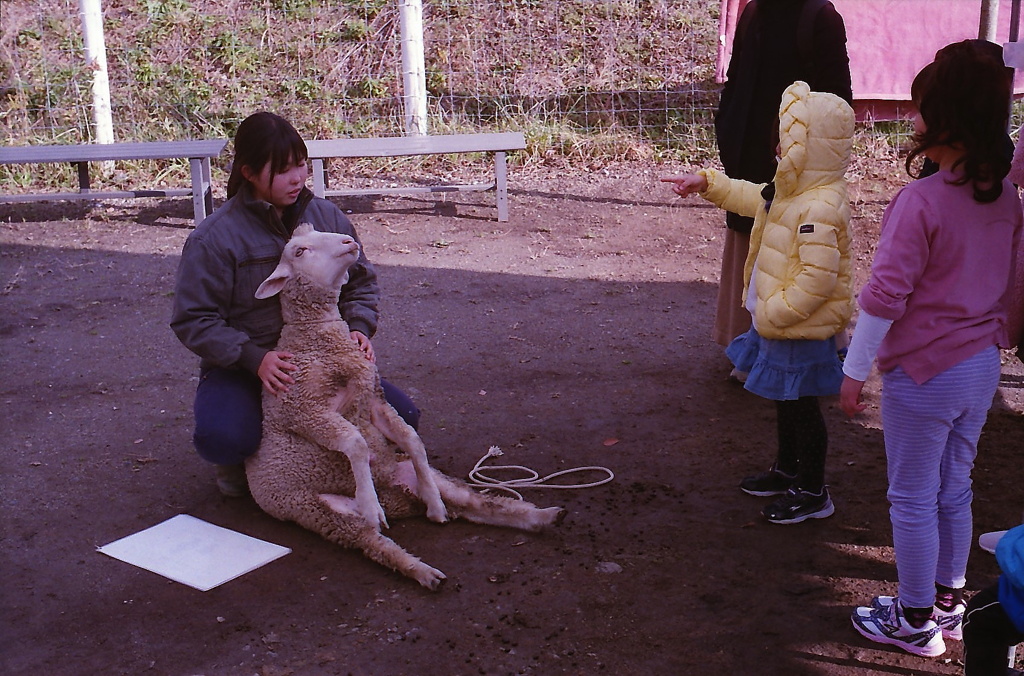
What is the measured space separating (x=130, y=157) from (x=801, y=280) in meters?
6.72

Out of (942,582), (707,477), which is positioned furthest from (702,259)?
(942,582)

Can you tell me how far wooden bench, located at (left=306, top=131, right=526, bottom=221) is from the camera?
879 cm

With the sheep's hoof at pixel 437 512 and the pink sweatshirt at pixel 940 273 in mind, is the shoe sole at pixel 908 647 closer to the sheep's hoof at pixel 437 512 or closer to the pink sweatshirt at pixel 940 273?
the pink sweatshirt at pixel 940 273

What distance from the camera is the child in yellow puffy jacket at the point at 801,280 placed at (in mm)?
3447

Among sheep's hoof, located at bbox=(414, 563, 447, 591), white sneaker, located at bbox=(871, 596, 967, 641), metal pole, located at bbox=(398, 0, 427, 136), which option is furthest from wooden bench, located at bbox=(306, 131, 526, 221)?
white sneaker, located at bbox=(871, 596, 967, 641)

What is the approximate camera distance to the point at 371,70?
1188 centimetres

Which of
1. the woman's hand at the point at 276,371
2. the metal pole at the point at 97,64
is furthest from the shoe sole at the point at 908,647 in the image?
the metal pole at the point at 97,64

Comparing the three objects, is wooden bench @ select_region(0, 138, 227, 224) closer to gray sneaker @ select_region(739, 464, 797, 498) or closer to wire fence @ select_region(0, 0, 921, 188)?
wire fence @ select_region(0, 0, 921, 188)

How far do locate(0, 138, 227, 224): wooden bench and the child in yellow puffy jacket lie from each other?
566cm

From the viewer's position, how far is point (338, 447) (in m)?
3.65

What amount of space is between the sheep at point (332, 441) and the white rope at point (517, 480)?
264 millimetres

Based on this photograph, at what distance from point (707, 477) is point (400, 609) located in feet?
5.04

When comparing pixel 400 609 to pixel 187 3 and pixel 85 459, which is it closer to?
pixel 85 459

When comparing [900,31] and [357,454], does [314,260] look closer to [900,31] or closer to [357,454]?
[357,454]
